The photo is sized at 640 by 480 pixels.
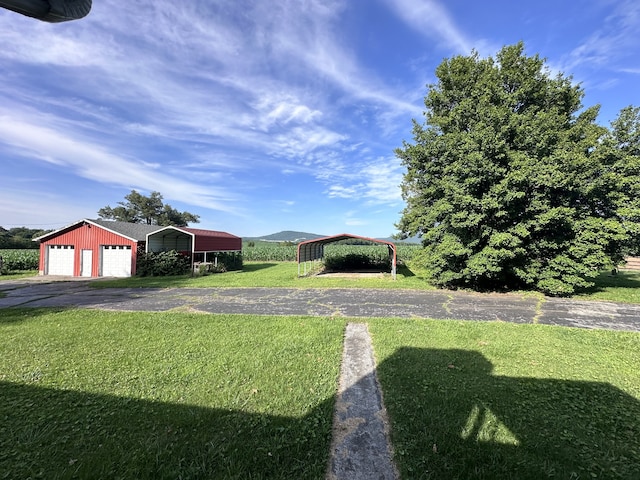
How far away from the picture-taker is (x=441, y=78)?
54.9ft

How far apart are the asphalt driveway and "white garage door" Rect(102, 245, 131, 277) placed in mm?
5383

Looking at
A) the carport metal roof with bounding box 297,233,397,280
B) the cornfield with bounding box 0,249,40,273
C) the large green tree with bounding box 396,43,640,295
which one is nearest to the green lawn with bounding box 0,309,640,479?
the large green tree with bounding box 396,43,640,295

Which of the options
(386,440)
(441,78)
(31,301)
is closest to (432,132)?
(441,78)

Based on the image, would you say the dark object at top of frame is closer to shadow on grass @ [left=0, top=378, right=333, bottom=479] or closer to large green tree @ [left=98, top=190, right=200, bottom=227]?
shadow on grass @ [left=0, top=378, right=333, bottom=479]

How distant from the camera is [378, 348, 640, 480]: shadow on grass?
271 cm

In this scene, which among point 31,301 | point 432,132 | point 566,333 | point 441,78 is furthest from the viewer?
point 441,78

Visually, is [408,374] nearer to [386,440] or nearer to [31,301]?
[386,440]

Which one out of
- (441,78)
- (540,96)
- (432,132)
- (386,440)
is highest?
(441,78)

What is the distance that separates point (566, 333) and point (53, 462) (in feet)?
29.4

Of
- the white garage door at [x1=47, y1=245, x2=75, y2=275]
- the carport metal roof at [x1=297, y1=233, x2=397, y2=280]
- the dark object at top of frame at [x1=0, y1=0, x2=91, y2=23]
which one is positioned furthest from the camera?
the white garage door at [x1=47, y1=245, x2=75, y2=275]

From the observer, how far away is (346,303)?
33.6 ft

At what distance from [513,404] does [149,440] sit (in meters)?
4.23

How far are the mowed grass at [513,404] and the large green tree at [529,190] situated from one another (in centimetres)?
600

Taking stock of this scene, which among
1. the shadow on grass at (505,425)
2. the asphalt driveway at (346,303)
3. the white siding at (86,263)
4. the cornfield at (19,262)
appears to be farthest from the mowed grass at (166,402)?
the cornfield at (19,262)
